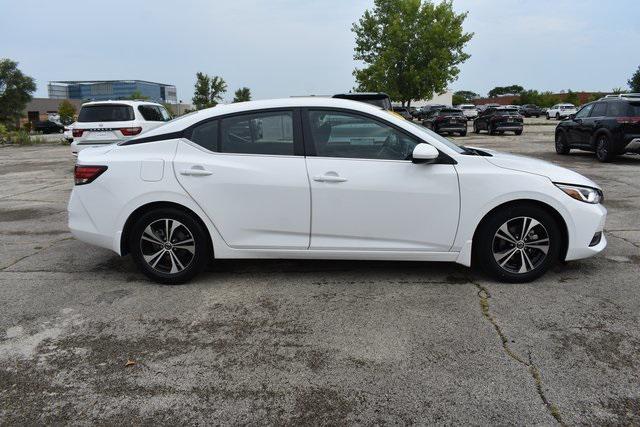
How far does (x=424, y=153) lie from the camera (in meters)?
4.23

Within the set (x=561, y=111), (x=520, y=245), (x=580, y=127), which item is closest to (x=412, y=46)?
(x=561, y=111)

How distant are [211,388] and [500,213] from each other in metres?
2.78

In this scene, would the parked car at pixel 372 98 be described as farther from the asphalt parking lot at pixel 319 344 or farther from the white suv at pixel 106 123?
the asphalt parking lot at pixel 319 344

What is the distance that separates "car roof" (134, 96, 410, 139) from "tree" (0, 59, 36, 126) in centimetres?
5165

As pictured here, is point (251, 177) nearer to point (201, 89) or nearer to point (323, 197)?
point (323, 197)

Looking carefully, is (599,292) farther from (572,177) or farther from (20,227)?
(20,227)

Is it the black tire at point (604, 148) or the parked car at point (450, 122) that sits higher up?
the parked car at point (450, 122)

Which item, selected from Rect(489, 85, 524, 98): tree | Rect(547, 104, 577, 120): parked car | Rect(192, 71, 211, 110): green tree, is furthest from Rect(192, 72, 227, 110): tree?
Rect(489, 85, 524, 98): tree

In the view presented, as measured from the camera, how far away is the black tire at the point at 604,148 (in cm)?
1356

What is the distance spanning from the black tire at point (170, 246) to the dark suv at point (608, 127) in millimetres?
12339

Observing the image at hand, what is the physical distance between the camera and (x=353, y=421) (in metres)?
2.68

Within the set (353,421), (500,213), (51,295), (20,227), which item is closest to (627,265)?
(500,213)

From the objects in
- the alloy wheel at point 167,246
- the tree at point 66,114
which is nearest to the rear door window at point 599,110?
the alloy wheel at point 167,246

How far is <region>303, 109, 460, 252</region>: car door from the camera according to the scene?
4.36 metres
